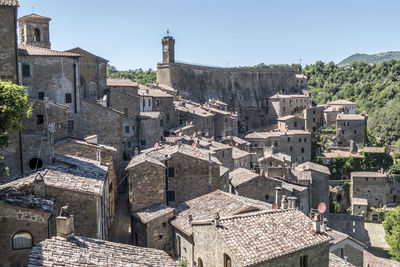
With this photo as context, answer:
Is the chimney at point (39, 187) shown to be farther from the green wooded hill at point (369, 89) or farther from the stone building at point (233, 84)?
the green wooded hill at point (369, 89)

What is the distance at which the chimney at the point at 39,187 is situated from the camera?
15.6 metres

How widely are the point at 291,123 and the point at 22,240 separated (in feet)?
201

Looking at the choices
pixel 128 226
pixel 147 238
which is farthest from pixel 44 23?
pixel 147 238

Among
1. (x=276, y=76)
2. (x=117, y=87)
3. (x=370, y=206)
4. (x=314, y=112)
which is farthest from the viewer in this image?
(x=276, y=76)

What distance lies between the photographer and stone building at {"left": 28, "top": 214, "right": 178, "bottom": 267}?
11.5 m

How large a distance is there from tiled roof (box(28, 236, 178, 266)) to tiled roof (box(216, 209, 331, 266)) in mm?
3291

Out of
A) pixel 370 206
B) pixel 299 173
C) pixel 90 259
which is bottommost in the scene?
pixel 370 206

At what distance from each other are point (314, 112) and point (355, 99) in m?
30.6

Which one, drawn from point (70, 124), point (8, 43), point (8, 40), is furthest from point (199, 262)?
point (70, 124)

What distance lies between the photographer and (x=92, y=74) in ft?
120

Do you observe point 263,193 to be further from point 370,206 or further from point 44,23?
point 370,206

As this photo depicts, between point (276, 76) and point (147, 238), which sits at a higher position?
point (276, 76)

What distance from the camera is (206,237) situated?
57.6 ft

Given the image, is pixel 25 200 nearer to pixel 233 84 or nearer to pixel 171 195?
pixel 171 195
